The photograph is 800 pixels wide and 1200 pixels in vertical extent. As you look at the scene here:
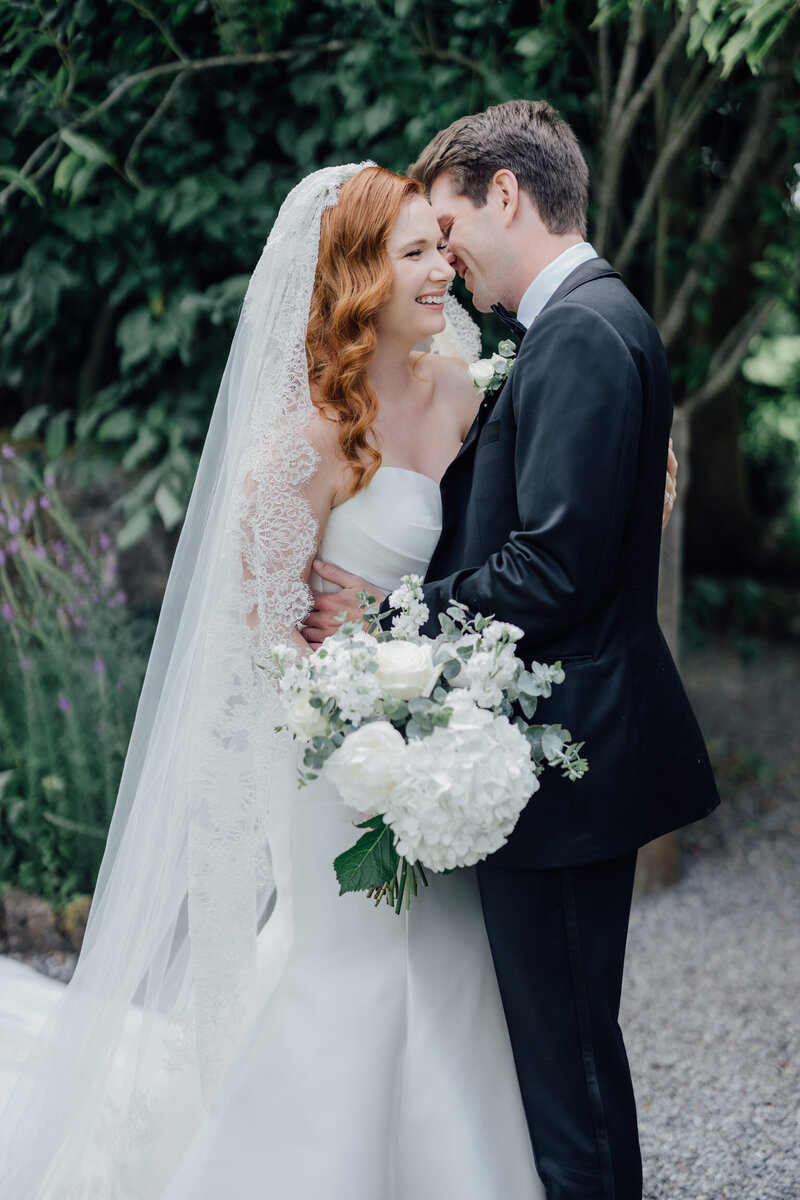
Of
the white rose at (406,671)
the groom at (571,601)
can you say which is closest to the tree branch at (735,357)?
the groom at (571,601)

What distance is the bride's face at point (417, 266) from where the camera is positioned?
2.27 m

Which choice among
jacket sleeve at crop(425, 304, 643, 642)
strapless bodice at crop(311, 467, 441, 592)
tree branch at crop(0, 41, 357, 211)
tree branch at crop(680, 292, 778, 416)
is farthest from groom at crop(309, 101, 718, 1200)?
tree branch at crop(680, 292, 778, 416)

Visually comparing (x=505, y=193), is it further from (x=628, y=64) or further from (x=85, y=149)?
(x=85, y=149)

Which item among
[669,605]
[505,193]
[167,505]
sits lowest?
[669,605]

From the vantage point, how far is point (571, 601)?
195 cm

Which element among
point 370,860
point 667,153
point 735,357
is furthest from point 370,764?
point 735,357

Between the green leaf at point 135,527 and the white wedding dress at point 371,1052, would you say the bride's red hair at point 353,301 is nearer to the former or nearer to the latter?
the white wedding dress at point 371,1052

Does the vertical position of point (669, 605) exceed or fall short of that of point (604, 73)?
it falls short

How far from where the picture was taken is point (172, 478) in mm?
4078

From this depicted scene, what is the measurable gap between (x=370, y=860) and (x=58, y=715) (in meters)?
2.58

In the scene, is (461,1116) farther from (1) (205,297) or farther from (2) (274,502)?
(1) (205,297)

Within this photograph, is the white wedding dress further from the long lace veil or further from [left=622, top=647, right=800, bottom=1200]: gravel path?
[left=622, top=647, right=800, bottom=1200]: gravel path

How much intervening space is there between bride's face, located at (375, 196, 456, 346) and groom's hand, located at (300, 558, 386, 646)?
1.77 feet

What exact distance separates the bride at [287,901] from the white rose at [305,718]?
1.06 ft
